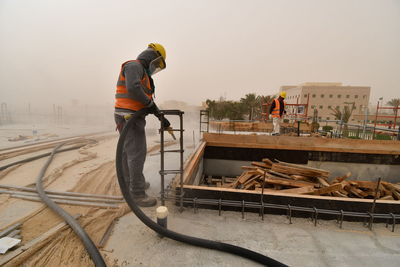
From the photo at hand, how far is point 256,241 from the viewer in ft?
6.36

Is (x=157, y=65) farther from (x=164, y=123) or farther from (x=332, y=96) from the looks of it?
(x=332, y=96)

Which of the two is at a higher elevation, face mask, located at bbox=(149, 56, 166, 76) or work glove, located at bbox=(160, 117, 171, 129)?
face mask, located at bbox=(149, 56, 166, 76)

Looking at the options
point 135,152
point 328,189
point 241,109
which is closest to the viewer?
point 135,152

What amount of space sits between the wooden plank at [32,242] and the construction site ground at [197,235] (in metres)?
0.04

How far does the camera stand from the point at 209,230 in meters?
2.09

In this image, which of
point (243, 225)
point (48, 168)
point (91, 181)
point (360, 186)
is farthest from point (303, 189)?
point (48, 168)

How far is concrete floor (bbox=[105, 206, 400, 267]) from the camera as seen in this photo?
169 centimetres

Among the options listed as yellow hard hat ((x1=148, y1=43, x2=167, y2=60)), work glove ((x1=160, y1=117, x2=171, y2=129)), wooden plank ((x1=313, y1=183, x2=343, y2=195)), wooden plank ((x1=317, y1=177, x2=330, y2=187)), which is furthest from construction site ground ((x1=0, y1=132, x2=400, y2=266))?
yellow hard hat ((x1=148, y1=43, x2=167, y2=60))

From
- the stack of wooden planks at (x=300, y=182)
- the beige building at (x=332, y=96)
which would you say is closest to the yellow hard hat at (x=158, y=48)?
the stack of wooden planks at (x=300, y=182)

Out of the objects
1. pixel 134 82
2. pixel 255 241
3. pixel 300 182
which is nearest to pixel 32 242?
pixel 134 82

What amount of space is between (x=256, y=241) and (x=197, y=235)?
65cm

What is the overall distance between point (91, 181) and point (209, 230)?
239 cm

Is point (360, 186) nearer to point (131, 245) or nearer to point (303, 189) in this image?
point (303, 189)

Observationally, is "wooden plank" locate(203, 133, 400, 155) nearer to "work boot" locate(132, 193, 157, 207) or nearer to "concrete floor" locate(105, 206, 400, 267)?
"concrete floor" locate(105, 206, 400, 267)
